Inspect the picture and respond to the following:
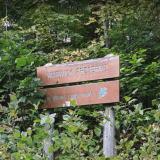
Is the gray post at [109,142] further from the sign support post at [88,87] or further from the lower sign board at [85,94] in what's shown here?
the lower sign board at [85,94]

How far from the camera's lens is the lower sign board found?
2629mm

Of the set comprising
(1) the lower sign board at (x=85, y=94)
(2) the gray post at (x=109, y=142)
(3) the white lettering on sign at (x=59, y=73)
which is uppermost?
(3) the white lettering on sign at (x=59, y=73)

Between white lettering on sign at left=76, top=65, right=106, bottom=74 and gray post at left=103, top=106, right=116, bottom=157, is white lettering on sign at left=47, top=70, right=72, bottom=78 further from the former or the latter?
gray post at left=103, top=106, right=116, bottom=157

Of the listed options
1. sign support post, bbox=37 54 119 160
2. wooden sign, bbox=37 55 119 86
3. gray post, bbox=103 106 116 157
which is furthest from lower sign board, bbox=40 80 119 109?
gray post, bbox=103 106 116 157

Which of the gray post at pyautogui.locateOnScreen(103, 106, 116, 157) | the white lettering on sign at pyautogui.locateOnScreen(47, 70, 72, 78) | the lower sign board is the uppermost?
the white lettering on sign at pyautogui.locateOnScreen(47, 70, 72, 78)

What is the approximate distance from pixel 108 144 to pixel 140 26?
430cm

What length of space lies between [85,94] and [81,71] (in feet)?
1.04

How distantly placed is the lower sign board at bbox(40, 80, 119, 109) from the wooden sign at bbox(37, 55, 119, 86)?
11 cm

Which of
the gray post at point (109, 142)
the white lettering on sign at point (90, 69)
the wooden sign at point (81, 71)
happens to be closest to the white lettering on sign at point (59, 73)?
the wooden sign at point (81, 71)

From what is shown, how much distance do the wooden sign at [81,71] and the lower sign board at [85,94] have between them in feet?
0.36

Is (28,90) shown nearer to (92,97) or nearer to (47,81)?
(47,81)

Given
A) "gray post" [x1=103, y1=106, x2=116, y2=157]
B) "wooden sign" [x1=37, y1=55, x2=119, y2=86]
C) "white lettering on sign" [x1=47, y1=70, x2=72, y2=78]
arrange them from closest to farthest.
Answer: "gray post" [x1=103, y1=106, x2=116, y2=157] < "wooden sign" [x1=37, y1=55, x2=119, y2=86] < "white lettering on sign" [x1=47, y1=70, x2=72, y2=78]

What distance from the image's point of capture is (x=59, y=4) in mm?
6824

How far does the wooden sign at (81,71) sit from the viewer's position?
272cm
